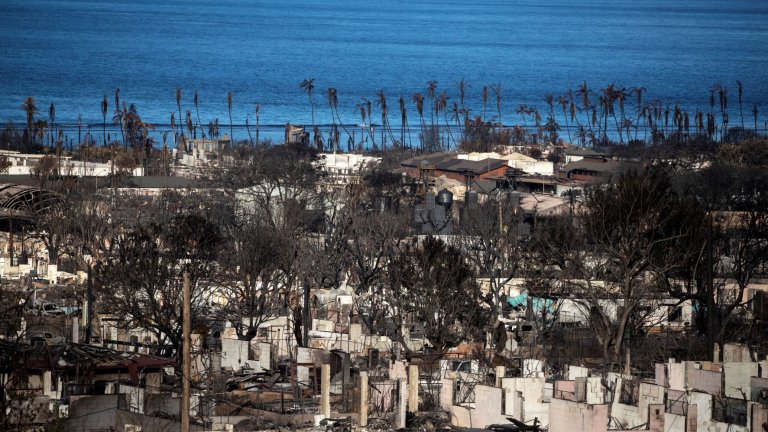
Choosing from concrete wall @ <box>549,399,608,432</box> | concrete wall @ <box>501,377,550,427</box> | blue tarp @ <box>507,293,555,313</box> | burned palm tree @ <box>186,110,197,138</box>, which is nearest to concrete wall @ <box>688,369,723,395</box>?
concrete wall @ <box>501,377,550,427</box>

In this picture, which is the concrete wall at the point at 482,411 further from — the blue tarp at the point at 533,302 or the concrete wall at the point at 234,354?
the blue tarp at the point at 533,302

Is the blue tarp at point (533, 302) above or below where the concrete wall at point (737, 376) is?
above

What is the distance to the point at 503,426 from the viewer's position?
68.0 feet

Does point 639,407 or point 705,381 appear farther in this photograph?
point 705,381

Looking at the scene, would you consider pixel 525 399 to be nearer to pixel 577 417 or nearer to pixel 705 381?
pixel 577 417

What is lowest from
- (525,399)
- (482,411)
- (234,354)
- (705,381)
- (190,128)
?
(482,411)

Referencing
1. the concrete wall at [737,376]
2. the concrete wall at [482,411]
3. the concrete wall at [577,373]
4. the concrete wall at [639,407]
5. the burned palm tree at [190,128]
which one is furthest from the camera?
the burned palm tree at [190,128]

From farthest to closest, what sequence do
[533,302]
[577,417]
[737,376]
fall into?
1. [533,302]
2. [737,376]
3. [577,417]

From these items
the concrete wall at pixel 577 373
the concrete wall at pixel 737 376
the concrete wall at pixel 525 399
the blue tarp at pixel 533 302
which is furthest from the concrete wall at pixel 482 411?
the blue tarp at pixel 533 302

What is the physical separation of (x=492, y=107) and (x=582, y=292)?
11747 cm

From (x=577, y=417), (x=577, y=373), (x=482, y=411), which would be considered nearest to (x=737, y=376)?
(x=577, y=373)

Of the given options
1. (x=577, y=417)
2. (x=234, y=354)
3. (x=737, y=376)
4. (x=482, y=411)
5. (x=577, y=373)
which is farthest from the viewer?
(x=234, y=354)

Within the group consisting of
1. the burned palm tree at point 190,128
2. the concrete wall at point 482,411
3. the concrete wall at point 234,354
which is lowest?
the concrete wall at point 482,411

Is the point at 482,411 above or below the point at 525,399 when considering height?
below
